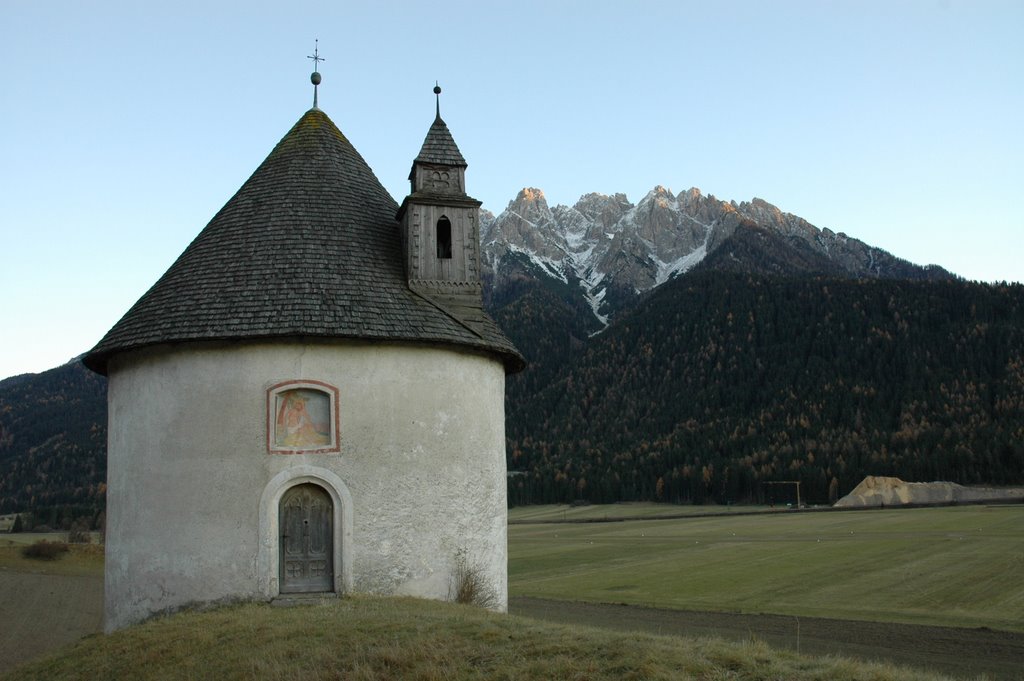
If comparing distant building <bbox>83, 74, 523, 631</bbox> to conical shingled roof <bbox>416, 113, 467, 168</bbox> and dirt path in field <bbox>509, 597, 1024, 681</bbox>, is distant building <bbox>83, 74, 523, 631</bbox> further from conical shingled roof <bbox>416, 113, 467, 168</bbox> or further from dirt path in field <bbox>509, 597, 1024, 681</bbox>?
dirt path in field <bbox>509, 597, 1024, 681</bbox>

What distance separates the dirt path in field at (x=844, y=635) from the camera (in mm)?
18922

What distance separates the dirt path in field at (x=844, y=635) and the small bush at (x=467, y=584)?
4.45m

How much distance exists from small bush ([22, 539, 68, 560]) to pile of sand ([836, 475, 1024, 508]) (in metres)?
57.8

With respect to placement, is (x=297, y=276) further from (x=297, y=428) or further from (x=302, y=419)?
(x=297, y=428)

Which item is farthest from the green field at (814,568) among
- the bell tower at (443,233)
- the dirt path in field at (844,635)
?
the bell tower at (443,233)

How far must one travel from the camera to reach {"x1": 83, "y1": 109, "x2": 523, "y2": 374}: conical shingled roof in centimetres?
1612

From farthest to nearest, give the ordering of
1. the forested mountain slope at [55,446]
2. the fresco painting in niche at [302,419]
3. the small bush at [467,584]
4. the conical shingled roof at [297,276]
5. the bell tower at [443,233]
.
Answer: the forested mountain slope at [55,446] < the bell tower at [443,233] < the small bush at [467,584] < the conical shingled roof at [297,276] < the fresco painting in niche at [302,419]

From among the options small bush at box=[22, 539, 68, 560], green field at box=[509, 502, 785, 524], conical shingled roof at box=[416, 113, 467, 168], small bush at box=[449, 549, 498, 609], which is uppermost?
conical shingled roof at box=[416, 113, 467, 168]

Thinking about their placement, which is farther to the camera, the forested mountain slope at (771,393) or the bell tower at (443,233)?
the forested mountain slope at (771,393)

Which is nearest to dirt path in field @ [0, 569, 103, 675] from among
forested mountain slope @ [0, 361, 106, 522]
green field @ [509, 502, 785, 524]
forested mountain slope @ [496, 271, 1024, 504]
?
green field @ [509, 502, 785, 524]

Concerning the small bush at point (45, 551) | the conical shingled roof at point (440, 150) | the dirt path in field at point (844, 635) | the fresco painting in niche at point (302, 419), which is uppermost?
the conical shingled roof at point (440, 150)

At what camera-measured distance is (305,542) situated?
15.9 m

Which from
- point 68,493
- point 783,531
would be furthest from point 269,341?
point 68,493

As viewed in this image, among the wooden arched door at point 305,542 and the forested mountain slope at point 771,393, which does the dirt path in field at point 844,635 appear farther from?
the forested mountain slope at point 771,393
